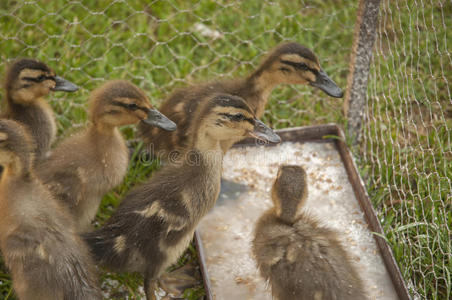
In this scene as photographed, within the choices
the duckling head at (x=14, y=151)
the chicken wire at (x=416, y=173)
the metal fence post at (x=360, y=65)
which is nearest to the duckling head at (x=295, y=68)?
the metal fence post at (x=360, y=65)

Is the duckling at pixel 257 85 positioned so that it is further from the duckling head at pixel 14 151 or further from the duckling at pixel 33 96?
the duckling head at pixel 14 151

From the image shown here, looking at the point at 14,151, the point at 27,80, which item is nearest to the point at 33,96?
the point at 27,80

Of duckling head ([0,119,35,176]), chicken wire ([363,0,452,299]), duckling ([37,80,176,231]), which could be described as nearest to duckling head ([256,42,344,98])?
chicken wire ([363,0,452,299])

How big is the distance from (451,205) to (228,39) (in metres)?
2.00

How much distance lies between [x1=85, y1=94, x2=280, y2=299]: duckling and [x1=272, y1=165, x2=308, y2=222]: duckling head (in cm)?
32

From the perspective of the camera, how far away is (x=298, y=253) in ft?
7.29

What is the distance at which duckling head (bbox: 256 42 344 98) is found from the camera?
9.92 feet

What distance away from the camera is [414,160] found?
9.50 feet

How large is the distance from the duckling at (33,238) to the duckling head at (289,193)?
814 millimetres

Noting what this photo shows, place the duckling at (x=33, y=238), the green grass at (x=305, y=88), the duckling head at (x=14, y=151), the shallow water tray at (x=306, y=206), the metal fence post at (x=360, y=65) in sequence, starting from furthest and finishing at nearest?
the metal fence post at (x=360, y=65) < the green grass at (x=305, y=88) < the shallow water tray at (x=306, y=206) < the duckling head at (x=14, y=151) < the duckling at (x=33, y=238)

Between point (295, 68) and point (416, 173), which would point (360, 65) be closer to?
point (295, 68)

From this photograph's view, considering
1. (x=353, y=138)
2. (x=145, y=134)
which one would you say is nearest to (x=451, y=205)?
(x=353, y=138)

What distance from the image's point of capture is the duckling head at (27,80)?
2811mm

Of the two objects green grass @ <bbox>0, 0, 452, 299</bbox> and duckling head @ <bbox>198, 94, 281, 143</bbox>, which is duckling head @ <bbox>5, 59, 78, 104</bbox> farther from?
duckling head @ <bbox>198, 94, 281, 143</bbox>
